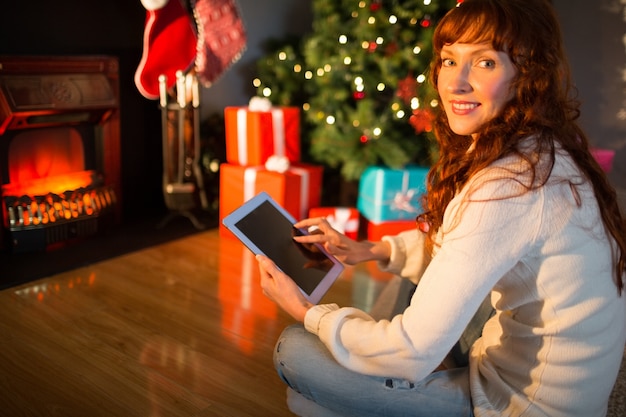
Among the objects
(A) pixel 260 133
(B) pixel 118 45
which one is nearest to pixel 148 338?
(A) pixel 260 133

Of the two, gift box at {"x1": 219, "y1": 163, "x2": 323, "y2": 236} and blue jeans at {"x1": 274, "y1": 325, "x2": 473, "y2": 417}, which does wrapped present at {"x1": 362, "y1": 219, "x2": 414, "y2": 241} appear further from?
blue jeans at {"x1": 274, "y1": 325, "x2": 473, "y2": 417}

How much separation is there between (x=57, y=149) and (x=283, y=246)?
5.51ft

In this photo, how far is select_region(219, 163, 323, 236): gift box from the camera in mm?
2613

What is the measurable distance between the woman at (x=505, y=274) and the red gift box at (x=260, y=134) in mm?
1701

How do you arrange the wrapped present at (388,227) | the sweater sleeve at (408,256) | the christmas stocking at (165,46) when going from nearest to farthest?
the sweater sleeve at (408,256)
the christmas stocking at (165,46)
the wrapped present at (388,227)

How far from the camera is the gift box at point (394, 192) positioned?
2.68 m

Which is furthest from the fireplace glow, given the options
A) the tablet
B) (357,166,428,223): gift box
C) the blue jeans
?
the blue jeans

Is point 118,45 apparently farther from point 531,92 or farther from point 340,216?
point 531,92

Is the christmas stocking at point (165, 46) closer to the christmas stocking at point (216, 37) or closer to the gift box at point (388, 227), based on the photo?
the christmas stocking at point (216, 37)

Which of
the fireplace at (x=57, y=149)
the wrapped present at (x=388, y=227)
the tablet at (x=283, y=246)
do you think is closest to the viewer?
the tablet at (x=283, y=246)

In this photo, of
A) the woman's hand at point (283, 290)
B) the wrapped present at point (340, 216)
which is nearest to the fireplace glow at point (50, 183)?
the wrapped present at point (340, 216)

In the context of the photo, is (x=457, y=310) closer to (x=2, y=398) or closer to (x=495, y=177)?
(x=495, y=177)

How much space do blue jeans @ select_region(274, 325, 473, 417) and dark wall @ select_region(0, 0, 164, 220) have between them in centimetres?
196

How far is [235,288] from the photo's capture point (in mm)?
2156
